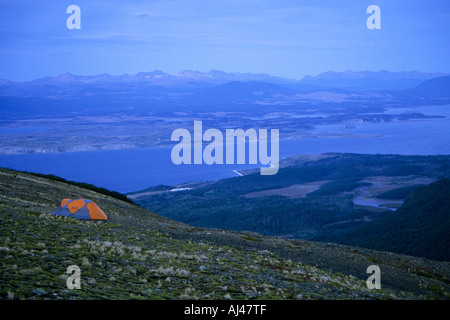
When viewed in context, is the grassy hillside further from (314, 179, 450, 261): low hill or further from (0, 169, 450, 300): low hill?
(0, 169, 450, 300): low hill

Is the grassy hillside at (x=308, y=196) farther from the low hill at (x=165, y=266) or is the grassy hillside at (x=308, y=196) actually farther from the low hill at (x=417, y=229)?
the low hill at (x=165, y=266)

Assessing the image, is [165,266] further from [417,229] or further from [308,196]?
[308,196]

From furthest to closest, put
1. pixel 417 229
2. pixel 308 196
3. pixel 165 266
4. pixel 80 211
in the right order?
pixel 308 196 → pixel 417 229 → pixel 80 211 → pixel 165 266

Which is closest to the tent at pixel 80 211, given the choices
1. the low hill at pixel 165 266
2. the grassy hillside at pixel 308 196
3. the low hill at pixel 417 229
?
the low hill at pixel 165 266

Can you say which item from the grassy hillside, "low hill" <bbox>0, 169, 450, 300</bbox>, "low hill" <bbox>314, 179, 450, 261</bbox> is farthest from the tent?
the grassy hillside

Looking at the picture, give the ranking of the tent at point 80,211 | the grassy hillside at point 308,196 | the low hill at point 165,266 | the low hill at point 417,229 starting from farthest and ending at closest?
1. the grassy hillside at point 308,196
2. the low hill at point 417,229
3. the tent at point 80,211
4. the low hill at point 165,266

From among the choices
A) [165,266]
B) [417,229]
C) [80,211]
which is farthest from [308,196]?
[165,266]

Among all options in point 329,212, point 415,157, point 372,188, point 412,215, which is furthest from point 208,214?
point 415,157
